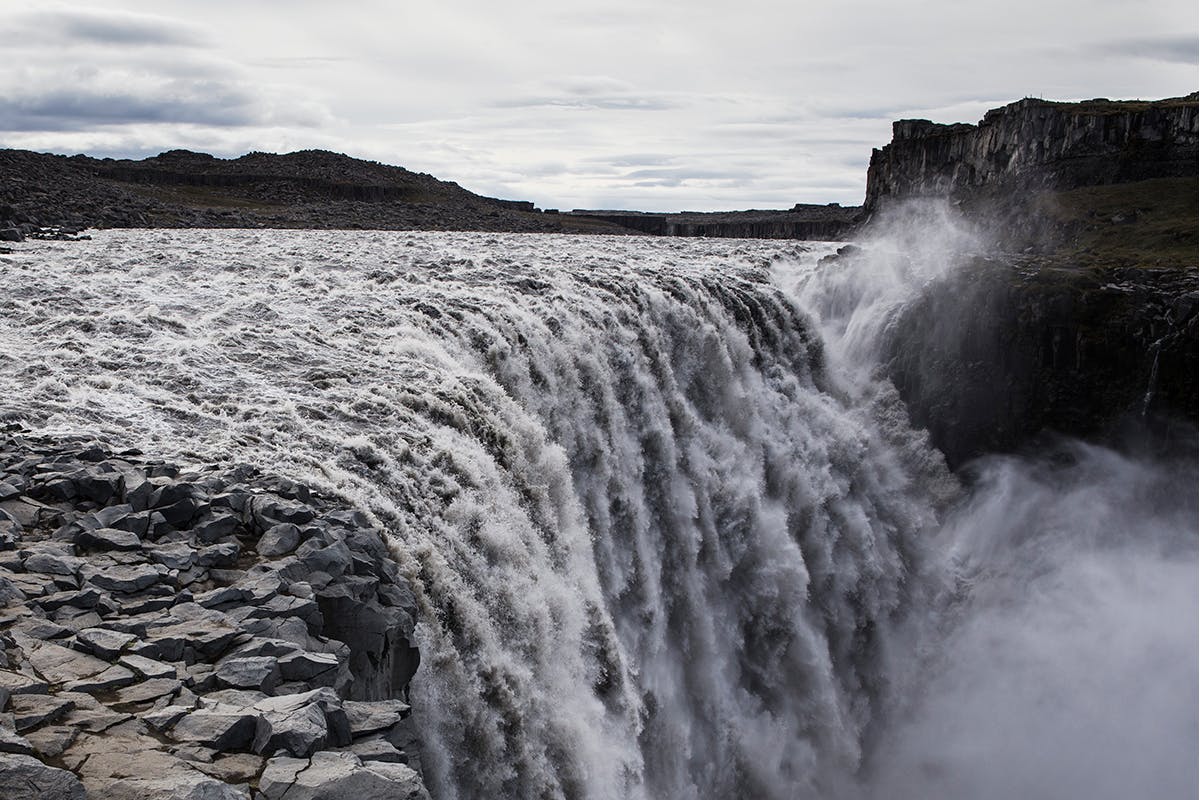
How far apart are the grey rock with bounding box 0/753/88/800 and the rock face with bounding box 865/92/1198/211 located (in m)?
64.7

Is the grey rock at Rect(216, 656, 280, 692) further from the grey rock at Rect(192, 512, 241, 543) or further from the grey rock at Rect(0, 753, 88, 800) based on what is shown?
the grey rock at Rect(192, 512, 241, 543)

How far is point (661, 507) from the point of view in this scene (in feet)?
80.9

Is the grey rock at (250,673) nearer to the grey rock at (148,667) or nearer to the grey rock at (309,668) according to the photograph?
the grey rock at (309,668)

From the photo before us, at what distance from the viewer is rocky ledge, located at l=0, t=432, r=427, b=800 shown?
24.2 ft

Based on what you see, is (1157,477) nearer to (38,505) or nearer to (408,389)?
(408,389)

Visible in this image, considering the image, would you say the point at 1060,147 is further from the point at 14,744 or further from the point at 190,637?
the point at 14,744

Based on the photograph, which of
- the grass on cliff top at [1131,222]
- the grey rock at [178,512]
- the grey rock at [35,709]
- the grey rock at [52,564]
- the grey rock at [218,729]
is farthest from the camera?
the grass on cliff top at [1131,222]

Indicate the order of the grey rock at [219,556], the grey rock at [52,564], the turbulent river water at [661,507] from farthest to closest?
the turbulent river water at [661,507]
the grey rock at [219,556]
the grey rock at [52,564]

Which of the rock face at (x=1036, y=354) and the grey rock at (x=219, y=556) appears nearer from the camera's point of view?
the grey rock at (x=219, y=556)

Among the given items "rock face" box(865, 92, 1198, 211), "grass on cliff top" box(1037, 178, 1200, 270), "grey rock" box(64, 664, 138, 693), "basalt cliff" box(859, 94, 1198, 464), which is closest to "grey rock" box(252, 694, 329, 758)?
"grey rock" box(64, 664, 138, 693)

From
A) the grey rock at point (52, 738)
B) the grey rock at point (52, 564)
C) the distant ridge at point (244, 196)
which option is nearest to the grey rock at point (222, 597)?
the grey rock at point (52, 564)

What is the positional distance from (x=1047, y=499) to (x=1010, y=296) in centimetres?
693

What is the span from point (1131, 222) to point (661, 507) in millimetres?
39781

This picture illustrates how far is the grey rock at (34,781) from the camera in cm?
666
